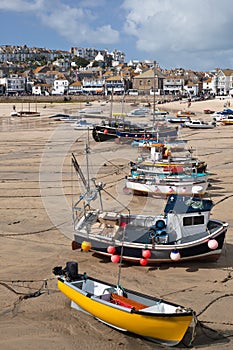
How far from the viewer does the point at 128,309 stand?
764 cm

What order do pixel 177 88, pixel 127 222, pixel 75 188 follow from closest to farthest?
pixel 127 222
pixel 75 188
pixel 177 88

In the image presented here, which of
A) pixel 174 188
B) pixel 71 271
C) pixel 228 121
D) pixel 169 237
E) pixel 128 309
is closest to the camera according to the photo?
pixel 128 309

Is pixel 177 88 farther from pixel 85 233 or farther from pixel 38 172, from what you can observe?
pixel 85 233

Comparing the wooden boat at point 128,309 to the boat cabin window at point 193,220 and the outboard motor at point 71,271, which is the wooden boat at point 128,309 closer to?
the outboard motor at point 71,271

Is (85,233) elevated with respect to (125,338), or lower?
elevated

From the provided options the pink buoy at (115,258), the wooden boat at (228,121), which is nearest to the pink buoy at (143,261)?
the pink buoy at (115,258)

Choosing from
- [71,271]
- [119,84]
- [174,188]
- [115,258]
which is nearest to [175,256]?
[115,258]

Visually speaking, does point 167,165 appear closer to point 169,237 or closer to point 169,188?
point 169,188

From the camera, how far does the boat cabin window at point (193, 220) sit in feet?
35.4

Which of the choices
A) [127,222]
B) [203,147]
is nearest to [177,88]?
[203,147]

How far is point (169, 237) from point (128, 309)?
3.39 metres

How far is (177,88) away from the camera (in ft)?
393

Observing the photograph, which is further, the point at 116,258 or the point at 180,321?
the point at 116,258

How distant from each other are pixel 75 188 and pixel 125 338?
36.1 feet
